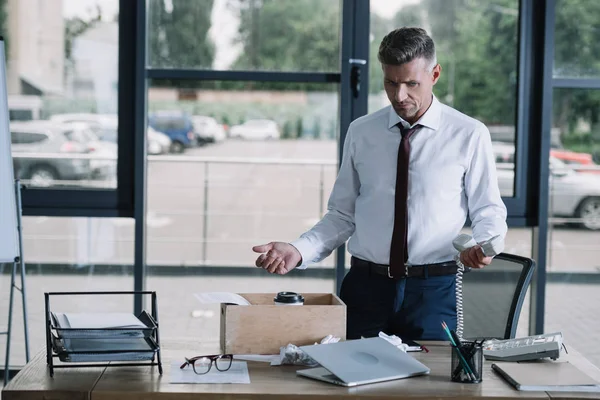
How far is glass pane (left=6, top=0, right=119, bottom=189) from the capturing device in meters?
4.30

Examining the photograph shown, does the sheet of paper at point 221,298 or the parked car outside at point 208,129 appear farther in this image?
the parked car outside at point 208,129

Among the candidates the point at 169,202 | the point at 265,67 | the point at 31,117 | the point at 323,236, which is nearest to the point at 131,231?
the point at 169,202

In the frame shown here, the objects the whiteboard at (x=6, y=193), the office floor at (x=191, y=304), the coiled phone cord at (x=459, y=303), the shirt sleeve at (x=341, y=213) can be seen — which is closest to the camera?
the coiled phone cord at (x=459, y=303)

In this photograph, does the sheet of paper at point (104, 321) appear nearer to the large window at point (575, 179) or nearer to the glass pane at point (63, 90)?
the glass pane at point (63, 90)

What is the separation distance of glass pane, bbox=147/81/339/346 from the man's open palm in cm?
177

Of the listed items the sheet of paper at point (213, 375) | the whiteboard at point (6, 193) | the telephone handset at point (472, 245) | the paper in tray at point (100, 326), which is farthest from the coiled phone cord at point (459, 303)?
the whiteboard at point (6, 193)

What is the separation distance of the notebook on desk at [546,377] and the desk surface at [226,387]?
0.06 ft

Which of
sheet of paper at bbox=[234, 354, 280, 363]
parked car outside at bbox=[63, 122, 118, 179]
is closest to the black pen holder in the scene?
sheet of paper at bbox=[234, 354, 280, 363]

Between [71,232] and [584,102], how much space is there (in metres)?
2.70

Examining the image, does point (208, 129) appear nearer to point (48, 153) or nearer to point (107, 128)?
point (107, 128)

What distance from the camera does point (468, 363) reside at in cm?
212

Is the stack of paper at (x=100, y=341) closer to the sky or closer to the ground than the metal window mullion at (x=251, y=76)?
closer to the ground

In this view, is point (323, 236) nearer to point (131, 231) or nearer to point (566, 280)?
point (131, 231)

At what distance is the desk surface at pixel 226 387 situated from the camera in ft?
6.52
